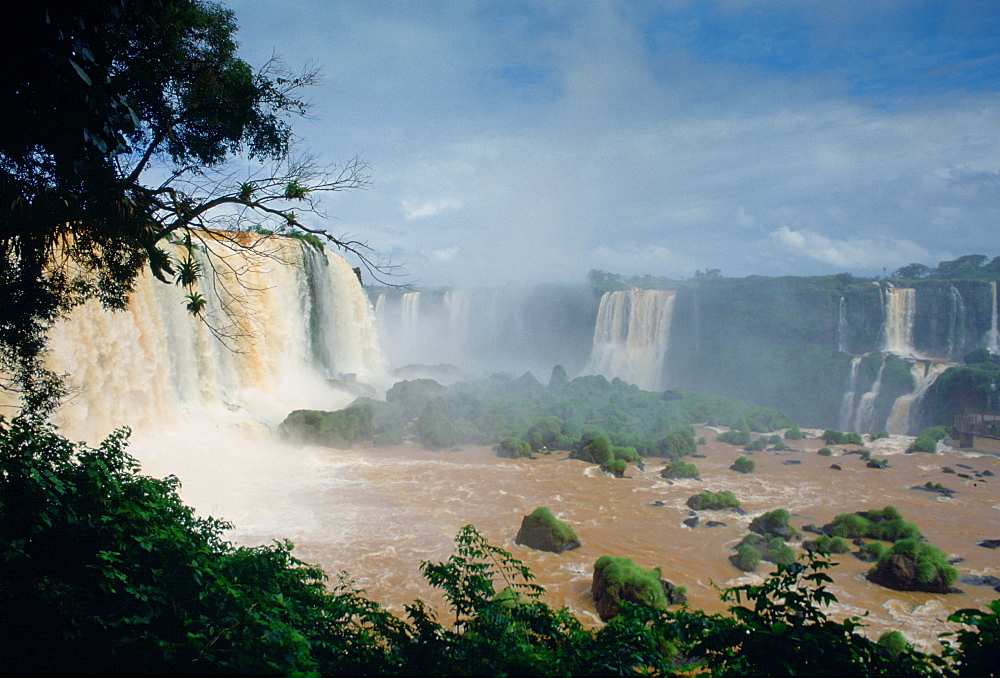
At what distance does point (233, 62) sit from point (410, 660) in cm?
593

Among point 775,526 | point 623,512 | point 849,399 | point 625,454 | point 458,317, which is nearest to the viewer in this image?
point 775,526

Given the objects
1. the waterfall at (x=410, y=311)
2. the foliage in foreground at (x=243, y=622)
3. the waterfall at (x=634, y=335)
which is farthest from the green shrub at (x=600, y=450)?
the waterfall at (x=410, y=311)

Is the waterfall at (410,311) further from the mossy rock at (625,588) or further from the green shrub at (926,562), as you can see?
the green shrub at (926,562)

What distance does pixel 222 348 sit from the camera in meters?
18.0

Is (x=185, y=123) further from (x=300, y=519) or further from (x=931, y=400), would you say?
(x=931, y=400)

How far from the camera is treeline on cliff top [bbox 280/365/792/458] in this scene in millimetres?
19016

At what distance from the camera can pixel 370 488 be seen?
14539 mm

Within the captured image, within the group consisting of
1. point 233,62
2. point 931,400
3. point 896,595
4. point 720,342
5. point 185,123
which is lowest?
point 896,595

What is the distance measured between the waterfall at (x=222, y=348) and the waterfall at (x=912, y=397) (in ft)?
80.5

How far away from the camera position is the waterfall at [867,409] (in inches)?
1034

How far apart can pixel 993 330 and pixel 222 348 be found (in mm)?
35647

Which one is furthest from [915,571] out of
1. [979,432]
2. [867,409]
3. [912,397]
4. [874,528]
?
[867,409]

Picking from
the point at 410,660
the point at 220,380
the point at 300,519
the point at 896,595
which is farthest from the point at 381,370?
the point at 410,660

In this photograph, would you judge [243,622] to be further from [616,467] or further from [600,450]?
[600,450]
